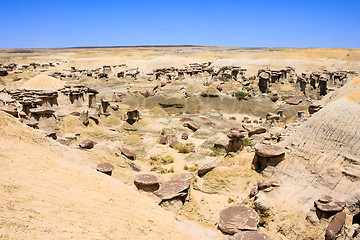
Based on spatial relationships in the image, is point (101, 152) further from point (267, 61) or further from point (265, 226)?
point (267, 61)

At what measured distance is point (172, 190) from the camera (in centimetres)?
960

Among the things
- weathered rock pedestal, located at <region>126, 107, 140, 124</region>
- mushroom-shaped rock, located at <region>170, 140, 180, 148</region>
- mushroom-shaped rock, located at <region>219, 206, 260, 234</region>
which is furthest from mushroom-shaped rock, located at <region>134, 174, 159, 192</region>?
weathered rock pedestal, located at <region>126, 107, 140, 124</region>

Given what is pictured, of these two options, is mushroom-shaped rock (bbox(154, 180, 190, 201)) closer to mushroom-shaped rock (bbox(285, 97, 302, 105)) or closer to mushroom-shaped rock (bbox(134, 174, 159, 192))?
mushroom-shaped rock (bbox(134, 174, 159, 192))

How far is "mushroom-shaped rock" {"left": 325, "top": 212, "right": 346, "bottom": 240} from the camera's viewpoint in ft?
24.6

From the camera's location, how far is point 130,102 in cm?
2853

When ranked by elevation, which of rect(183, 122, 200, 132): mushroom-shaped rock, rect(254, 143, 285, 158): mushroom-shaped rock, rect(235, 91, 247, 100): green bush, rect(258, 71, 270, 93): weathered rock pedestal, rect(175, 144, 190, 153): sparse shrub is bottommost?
rect(175, 144, 190, 153): sparse shrub

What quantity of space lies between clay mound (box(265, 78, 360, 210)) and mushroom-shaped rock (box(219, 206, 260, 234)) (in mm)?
1568

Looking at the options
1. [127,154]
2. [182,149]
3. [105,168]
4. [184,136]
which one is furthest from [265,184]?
[184,136]

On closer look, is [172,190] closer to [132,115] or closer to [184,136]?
[184,136]

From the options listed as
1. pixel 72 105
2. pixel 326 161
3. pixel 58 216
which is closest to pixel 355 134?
pixel 326 161

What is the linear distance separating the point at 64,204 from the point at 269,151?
711 centimetres

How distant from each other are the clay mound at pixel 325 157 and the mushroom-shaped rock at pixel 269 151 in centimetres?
40

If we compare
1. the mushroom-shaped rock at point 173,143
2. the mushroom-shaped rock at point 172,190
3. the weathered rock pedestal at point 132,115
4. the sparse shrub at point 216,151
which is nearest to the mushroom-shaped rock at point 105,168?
the mushroom-shaped rock at point 172,190

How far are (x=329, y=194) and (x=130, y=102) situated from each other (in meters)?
22.2
